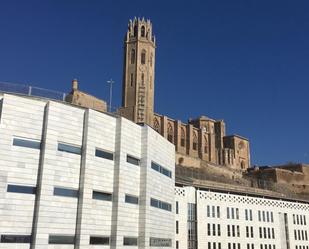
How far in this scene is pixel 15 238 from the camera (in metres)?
33.6

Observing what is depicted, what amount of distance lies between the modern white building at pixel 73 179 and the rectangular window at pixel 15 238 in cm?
8

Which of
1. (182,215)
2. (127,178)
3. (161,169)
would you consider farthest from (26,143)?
(182,215)

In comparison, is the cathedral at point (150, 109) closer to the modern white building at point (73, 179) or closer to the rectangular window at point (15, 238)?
the modern white building at point (73, 179)

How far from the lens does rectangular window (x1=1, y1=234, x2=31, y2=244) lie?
33.0 meters

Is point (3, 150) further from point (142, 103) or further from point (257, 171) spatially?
point (257, 171)

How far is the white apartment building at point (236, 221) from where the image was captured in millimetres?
54875


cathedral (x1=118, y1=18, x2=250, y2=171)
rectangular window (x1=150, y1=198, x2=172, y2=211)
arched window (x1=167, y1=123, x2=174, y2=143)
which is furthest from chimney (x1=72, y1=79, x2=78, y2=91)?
rectangular window (x1=150, y1=198, x2=172, y2=211)

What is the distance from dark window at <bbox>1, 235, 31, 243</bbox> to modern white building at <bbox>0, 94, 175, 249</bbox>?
0.25 ft

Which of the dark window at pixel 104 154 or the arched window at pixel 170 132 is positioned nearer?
the dark window at pixel 104 154

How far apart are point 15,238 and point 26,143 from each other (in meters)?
7.92

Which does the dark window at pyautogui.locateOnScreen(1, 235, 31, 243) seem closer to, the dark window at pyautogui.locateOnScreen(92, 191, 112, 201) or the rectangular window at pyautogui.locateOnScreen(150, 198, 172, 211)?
the dark window at pyautogui.locateOnScreen(92, 191, 112, 201)

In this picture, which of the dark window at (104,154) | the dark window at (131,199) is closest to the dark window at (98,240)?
the dark window at (131,199)

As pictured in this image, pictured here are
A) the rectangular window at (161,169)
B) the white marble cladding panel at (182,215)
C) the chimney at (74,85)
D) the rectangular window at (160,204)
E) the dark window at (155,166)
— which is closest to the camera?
the rectangular window at (160,204)

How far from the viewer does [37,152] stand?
36531 millimetres
